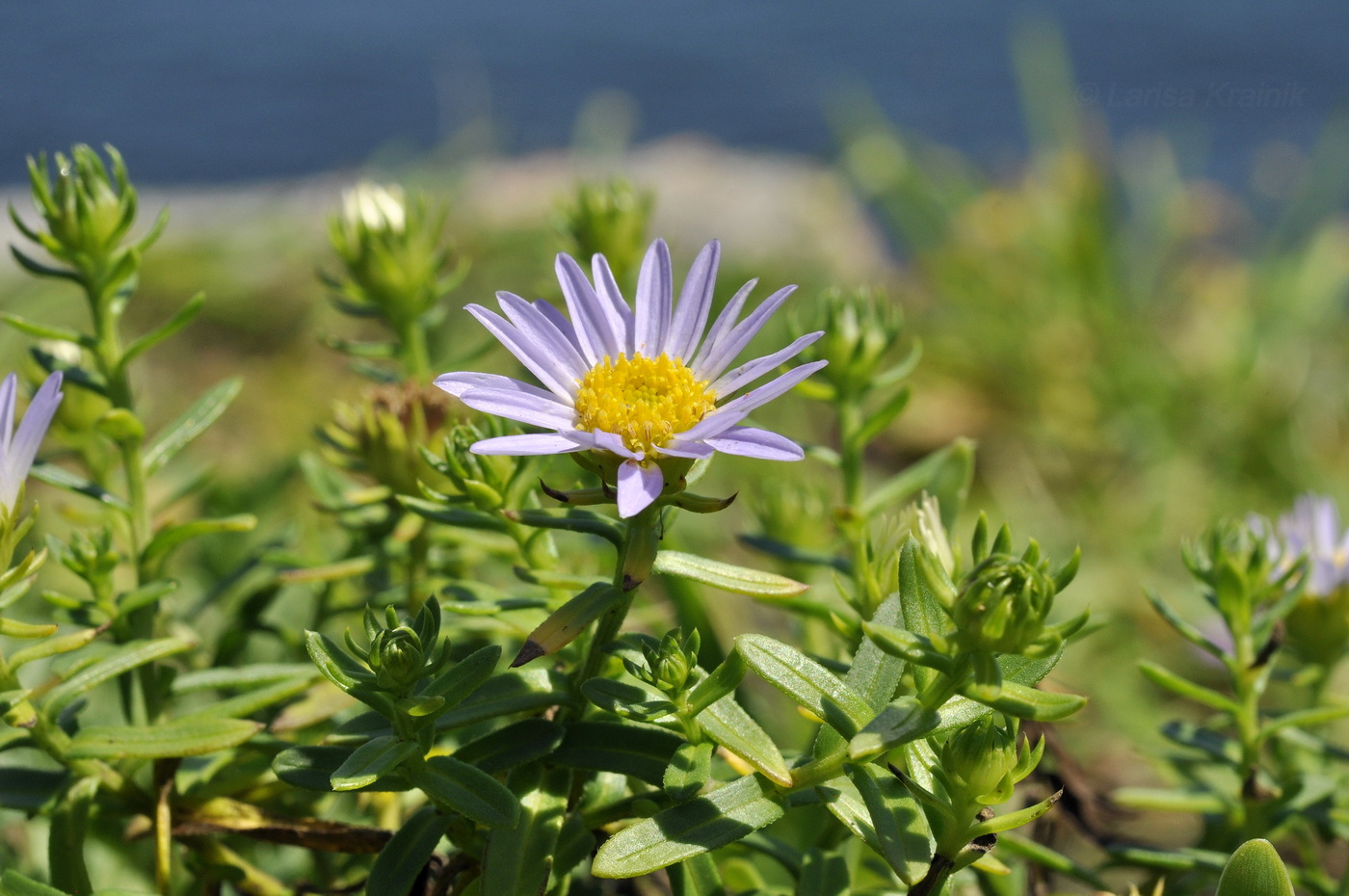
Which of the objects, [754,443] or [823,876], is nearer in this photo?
[754,443]

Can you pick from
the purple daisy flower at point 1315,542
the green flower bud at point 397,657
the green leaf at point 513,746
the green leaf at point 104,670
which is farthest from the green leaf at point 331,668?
the purple daisy flower at point 1315,542

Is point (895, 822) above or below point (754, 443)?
below

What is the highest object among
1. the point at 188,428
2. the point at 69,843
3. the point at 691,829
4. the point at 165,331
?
the point at 165,331

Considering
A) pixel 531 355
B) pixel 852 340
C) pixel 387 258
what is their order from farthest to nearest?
pixel 387 258, pixel 852 340, pixel 531 355

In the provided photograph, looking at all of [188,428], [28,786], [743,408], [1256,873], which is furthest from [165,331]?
[1256,873]

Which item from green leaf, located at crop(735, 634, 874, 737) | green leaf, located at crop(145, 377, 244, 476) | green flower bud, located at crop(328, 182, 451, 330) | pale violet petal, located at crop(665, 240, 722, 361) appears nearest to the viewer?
green leaf, located at crop(735, 634, 874, 737)

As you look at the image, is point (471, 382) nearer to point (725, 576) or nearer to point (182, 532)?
point (725, 576)

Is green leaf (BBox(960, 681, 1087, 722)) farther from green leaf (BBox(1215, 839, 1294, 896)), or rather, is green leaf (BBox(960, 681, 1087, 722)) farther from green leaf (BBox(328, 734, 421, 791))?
green leaf (BBox(328, 734, 421, 791))

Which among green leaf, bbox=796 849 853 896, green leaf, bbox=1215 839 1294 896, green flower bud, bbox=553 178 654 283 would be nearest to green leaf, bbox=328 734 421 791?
green leaf, bbox=796 849 853 896
